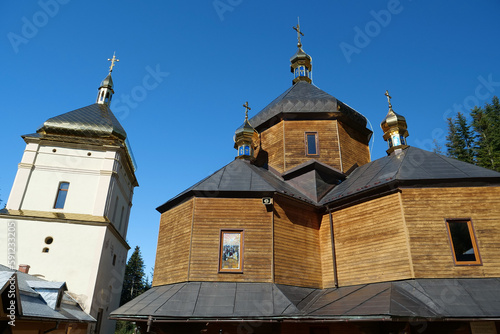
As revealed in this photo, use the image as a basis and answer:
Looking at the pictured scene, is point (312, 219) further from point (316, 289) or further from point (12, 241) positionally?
point (12, 241)

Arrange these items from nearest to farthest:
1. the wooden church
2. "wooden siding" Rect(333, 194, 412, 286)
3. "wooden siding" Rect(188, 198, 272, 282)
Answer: the wooden church < "wooden siding" Rect(333, 194, 412, 286) < "wooden siding" Rect(188, 198, 272, 282)

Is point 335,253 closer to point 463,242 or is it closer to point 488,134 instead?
point 463,242

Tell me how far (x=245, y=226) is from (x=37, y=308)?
718 centimetres

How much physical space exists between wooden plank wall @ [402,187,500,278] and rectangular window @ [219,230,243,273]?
521 centimetres

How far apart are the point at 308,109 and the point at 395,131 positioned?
3949mm

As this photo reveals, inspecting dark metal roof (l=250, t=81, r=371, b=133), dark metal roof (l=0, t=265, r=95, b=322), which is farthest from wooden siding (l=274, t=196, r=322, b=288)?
dark metal roof (l=0, t=265, r=95, b=322)

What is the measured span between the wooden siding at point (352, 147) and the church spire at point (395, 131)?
1.69 m

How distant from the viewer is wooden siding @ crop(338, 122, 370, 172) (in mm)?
14844

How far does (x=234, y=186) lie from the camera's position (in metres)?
11.9

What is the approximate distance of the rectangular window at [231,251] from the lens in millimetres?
10508

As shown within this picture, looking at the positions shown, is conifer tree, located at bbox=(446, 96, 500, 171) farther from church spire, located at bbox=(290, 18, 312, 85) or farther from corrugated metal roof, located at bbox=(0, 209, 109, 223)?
corrugated metal roof, located at bbox=(0, 209, 109, 223)

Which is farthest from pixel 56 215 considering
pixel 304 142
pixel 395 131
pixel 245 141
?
pixel 395 131

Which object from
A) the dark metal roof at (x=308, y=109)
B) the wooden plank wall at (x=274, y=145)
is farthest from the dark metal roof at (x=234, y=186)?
Answer: the dark metal roof at (x=308, y=109)

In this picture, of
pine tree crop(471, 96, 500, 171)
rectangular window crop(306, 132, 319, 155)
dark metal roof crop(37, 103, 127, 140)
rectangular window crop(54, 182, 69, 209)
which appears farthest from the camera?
pine tree crop(471, 96, 500, 171)
